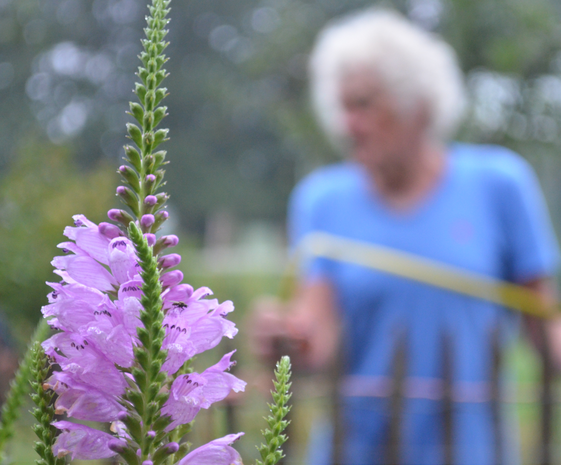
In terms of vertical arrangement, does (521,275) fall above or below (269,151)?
below

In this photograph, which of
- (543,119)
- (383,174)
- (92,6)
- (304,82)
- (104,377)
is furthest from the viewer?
(92,6)

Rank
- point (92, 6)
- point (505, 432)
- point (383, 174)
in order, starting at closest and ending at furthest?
1. point (505, 432)
2. point (383, 174)
3. point (92, 6)

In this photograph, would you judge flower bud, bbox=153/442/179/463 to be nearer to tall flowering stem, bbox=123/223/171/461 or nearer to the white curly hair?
tall flowering stem, bbox=123/223/171/461

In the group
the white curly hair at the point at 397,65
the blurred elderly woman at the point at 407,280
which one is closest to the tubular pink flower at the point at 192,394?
the blurred elderly woman at the point at 407,280

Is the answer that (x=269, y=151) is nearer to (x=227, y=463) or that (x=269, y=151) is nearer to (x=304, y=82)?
(x=304, y=82)

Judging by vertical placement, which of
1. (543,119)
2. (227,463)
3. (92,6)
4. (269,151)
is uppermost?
(92,6)

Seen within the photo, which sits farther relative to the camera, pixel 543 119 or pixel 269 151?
pixel 269 151

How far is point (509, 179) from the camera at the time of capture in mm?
2871

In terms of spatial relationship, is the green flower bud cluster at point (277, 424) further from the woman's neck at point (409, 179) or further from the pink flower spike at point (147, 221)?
the woman's neck at point (409, 179)

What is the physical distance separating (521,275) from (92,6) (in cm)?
3112

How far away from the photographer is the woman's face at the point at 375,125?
114 inches

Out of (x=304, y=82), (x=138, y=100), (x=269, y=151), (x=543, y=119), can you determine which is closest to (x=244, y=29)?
(x=269, y=151)

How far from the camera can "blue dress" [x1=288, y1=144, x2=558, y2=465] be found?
2762 mm

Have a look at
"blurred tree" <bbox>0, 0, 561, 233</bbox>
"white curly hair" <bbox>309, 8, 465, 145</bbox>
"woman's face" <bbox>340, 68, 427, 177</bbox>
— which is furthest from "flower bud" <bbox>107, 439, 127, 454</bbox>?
"blurred tree" <bbox>0, 0, 561, 233</bbox>
